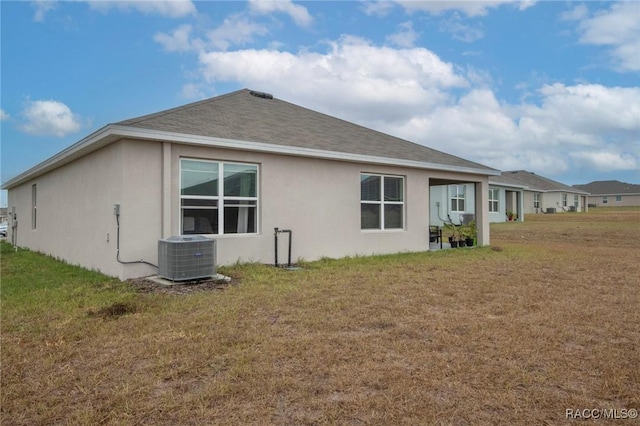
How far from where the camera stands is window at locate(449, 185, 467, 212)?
24.5 m

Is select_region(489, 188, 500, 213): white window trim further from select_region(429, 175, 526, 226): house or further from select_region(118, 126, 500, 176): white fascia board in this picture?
select_region(118, 126, 500, 176): white fascia board

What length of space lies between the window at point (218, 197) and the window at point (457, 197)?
1753 centimetres

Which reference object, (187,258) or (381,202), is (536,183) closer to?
(381,202)

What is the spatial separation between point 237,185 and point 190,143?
1.39m

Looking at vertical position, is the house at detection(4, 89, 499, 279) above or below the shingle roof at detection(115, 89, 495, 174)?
below

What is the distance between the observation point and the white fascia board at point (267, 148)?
7671 millimetres

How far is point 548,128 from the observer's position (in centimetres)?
2606

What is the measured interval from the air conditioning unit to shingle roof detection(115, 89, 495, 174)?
223 cm

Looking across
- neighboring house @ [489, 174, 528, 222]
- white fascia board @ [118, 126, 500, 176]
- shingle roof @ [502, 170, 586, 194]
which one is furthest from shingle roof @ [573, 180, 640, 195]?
white fascia board @ [118, 126, 500, 176]

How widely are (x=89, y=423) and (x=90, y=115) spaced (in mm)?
17251

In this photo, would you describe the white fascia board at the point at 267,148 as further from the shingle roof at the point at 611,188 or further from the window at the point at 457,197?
the shingle roof at the point at 611,188

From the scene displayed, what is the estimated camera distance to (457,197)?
24.8 metres

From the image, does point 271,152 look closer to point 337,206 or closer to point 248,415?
point 337,206

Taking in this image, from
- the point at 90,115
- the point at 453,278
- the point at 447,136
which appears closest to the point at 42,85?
the point at 90,115
